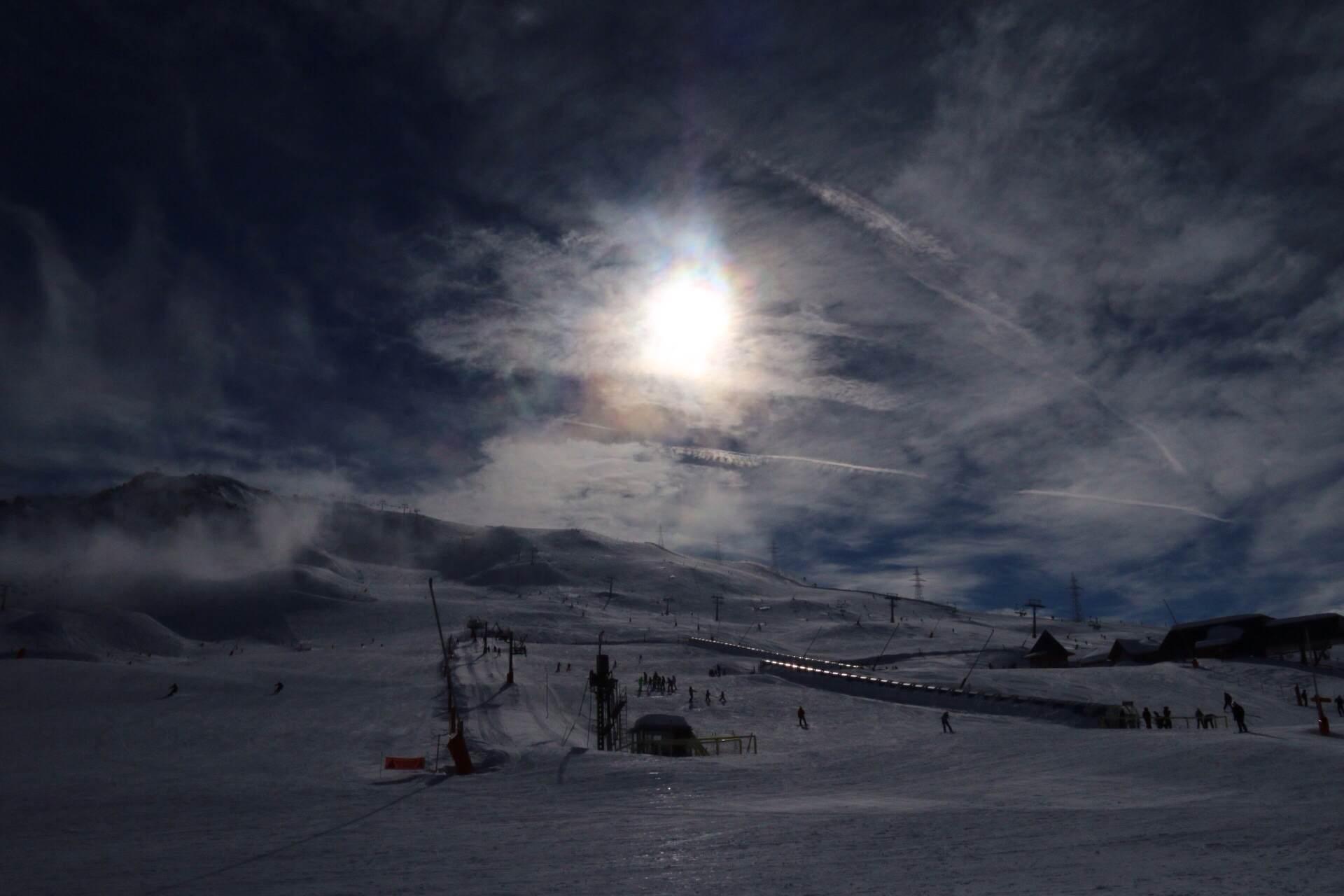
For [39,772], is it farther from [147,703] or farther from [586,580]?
[586,580]

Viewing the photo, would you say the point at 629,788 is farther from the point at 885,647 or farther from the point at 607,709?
the point at 885,647

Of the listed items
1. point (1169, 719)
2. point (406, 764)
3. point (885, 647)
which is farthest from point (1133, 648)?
point (406, 764)

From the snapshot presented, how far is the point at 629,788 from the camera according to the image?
73.7 ft

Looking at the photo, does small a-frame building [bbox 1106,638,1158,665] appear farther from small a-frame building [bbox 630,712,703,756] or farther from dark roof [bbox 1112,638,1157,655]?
small a-frame building [bbox 630,712,703,756]

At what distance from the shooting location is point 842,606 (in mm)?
142375

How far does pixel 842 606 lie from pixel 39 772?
4949 inches

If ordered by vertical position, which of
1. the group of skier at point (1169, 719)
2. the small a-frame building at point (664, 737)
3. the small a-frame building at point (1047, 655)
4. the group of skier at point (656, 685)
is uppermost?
the small a-frame building at point (1047, 655)

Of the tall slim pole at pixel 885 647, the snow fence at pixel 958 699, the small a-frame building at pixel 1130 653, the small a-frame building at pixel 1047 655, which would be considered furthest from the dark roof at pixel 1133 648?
the snow fence at pixel 958 699

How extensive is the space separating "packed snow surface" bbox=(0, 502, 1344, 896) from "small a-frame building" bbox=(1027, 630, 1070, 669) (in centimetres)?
1885

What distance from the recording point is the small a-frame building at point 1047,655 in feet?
254

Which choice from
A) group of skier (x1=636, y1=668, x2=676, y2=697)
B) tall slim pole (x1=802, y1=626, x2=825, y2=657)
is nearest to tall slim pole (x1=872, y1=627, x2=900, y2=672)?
tall slim pole (x1=802, y1=626, x2=825, y2=657)

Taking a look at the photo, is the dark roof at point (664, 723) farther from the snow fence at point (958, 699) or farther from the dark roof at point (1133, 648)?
the dark roof at point (1133, 648)

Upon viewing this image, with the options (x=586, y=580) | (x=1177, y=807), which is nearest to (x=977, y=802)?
(x=1177, y=807)

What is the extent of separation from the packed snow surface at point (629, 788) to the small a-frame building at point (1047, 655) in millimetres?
18855
